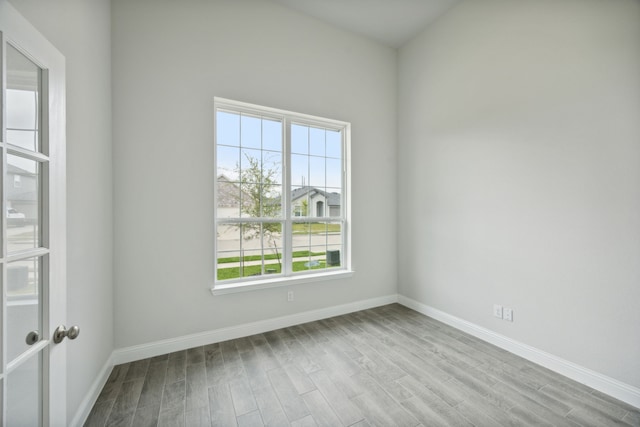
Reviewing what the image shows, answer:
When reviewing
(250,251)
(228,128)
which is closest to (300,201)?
(250,251)

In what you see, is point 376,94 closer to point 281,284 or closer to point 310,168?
point 310,168

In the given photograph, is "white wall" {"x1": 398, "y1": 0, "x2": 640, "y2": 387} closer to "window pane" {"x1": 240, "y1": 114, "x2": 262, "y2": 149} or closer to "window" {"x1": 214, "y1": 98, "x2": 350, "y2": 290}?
"window" {"x1": 214, "y1": 98, "x2": 350, "y2": 290}

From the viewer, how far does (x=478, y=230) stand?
2.71m

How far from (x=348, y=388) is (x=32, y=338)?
1.80 m

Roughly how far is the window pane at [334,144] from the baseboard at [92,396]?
2946 mm

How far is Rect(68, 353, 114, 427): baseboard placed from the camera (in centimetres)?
153

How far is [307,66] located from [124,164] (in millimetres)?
2171

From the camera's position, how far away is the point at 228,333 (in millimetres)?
2605

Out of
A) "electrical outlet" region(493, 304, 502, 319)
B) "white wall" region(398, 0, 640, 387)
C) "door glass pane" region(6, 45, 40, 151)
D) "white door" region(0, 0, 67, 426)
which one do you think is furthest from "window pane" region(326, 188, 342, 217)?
"door glass pane" region(6, 45, 40, 151)

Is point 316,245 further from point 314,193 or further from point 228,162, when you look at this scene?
point 228,162

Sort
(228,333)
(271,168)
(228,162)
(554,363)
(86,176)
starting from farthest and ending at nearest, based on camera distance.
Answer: (271,168) → (228,162) → (228,333) → (554,363) → (86,176)

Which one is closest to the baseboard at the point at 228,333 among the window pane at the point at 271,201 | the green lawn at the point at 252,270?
the green lawn at the point at 252,270

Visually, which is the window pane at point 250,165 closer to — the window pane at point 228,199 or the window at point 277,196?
the window at point 277,196

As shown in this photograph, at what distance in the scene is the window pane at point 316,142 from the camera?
320 centimetres
